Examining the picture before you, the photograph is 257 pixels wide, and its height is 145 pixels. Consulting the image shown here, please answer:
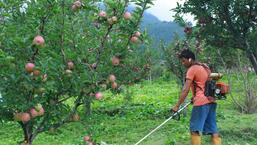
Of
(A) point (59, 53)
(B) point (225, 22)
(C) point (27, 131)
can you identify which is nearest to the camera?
(A) point (59, 53)

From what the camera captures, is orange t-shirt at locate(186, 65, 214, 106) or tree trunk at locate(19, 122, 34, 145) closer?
tree trunk at locate(19, 122, 34, 145)

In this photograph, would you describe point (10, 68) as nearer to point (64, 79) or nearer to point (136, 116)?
point (64, 79)

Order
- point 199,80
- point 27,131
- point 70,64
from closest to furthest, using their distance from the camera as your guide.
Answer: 1. point 70,64
2. point 27,131
3. point 199,80

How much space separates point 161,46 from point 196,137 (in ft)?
26.5

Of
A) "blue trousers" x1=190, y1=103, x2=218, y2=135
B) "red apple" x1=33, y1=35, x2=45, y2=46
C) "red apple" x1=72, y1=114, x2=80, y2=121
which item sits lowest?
"blue trousers" x1=190, y1=103, x2=218, y2=135

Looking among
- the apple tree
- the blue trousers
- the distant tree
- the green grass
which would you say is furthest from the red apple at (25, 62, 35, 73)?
the distant tree

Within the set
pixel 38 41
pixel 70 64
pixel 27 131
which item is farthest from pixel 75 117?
pixel 38 41

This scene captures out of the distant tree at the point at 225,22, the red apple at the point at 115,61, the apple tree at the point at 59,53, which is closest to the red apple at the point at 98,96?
the apple tree at the point at 59,53

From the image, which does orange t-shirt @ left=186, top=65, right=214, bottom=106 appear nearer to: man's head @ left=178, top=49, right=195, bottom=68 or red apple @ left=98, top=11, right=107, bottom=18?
man's head @ left=178, top=49, right=195, bottom=68

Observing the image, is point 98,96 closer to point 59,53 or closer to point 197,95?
point 59,53

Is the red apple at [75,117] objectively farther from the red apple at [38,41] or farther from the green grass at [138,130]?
the green grass at [138,130]

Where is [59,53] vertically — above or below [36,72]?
above

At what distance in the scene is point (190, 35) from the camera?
29.1 feet

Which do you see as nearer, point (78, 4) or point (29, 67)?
point (29, 67)
